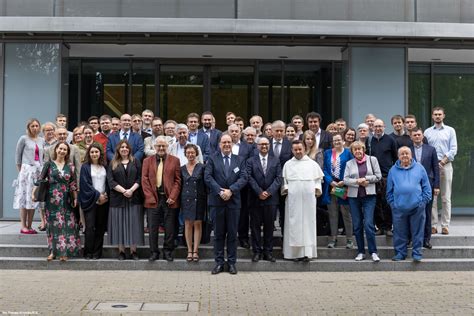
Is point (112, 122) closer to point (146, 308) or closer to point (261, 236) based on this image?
point (261, 236)

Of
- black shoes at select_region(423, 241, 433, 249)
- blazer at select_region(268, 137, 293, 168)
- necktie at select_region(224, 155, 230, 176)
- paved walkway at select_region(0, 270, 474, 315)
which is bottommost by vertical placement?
paved walkway at select_region(0, 270, 474, 315)

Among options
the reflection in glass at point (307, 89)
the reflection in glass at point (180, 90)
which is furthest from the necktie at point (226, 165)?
the reflection in glass at point (307, 89)

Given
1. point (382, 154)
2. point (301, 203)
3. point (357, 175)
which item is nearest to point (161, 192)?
point (301, 203)

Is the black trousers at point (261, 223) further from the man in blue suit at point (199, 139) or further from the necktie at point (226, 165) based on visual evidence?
the man in blue suit at point (199, 139)

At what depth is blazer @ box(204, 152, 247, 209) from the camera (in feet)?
35.3

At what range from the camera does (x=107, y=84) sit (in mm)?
16703

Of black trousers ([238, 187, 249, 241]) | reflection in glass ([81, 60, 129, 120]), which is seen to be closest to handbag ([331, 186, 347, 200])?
black trousers ([238, 187, 249, 241])

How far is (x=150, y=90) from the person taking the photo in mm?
16734

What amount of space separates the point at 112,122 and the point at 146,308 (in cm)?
499

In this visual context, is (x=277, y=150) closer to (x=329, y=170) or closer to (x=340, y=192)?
(x=329, y=170)

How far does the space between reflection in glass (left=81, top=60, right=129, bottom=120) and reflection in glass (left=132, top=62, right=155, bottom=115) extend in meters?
0.22

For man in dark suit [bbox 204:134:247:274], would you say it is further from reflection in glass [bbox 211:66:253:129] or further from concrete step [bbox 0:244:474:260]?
reflection in glass [bbox 211:66:253:129]

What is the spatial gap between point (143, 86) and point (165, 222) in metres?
6.44

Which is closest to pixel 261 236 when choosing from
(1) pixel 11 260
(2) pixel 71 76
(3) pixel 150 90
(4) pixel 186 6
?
(1) pixel 11 260
